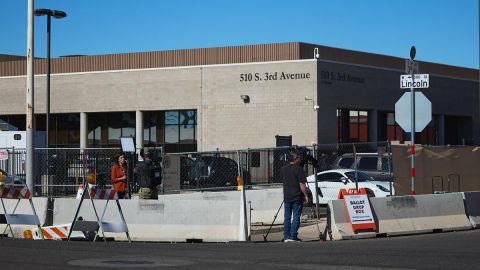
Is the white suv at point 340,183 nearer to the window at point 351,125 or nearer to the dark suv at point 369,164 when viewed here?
the dark suv at point 369,164

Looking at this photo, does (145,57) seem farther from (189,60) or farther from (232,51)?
(232,51)

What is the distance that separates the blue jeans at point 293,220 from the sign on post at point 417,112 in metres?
5.30

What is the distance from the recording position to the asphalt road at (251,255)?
457 inches

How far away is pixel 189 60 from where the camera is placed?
51344 mm

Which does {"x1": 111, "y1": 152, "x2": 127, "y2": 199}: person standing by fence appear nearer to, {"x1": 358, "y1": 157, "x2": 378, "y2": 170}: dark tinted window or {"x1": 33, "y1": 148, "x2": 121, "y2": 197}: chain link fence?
{"x1": 33, "y1": 148, "x2": 121, "y2": 197}: chain link fence

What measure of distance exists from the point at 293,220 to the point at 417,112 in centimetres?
574

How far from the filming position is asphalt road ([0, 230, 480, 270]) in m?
11.6

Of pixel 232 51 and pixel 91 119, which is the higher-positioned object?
pixel 232 51

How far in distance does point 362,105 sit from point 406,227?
31.7m

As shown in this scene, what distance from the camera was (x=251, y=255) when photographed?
13.1 m

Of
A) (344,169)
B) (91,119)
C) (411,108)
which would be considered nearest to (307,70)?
(91,119)

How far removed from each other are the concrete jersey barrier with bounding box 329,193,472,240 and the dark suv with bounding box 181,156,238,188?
28.7ft

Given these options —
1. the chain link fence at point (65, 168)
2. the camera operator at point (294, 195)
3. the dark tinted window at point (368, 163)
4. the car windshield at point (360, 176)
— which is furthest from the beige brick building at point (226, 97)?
the camera operator at point (294, 195)

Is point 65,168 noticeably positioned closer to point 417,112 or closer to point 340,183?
point 340,183
